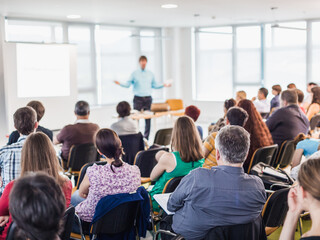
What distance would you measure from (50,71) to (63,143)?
17.1ft

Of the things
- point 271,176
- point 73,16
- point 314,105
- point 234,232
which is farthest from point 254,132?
point 73,16

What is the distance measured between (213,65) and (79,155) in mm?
8935

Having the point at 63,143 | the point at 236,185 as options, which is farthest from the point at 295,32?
the point at 236,185

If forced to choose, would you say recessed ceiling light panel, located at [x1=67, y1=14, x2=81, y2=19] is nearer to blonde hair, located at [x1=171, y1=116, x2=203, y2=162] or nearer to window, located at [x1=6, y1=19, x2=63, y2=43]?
window, located at [x1=6, y1=19, x2=63, y2=43]

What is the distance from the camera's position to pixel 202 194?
2.43 meters

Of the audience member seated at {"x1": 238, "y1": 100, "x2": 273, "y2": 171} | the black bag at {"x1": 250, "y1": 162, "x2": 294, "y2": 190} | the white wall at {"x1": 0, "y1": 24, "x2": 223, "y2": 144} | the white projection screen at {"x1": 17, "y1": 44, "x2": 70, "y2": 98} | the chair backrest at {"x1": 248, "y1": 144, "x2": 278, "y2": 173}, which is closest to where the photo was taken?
the black bag at {"x1": 250, "y1": 162, "x2": 294, "y2": 190}

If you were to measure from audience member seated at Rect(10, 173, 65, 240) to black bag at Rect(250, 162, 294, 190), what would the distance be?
94.2 inches

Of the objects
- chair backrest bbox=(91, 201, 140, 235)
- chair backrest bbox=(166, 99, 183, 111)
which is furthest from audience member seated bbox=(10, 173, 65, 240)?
chair backrest bbox=(166, 99, 183, 111)

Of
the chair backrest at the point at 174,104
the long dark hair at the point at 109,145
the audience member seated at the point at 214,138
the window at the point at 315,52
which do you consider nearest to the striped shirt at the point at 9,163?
the long dark hair at the point at 109,145

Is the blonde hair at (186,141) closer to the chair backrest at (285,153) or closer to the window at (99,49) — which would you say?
the chair backrest at (285,153)

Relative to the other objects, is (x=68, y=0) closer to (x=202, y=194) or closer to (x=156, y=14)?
(x=156, y=14)

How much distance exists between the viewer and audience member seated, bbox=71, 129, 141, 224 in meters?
3.04

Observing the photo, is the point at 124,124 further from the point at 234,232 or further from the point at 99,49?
the point at 99,49

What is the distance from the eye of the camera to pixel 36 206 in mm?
1438
